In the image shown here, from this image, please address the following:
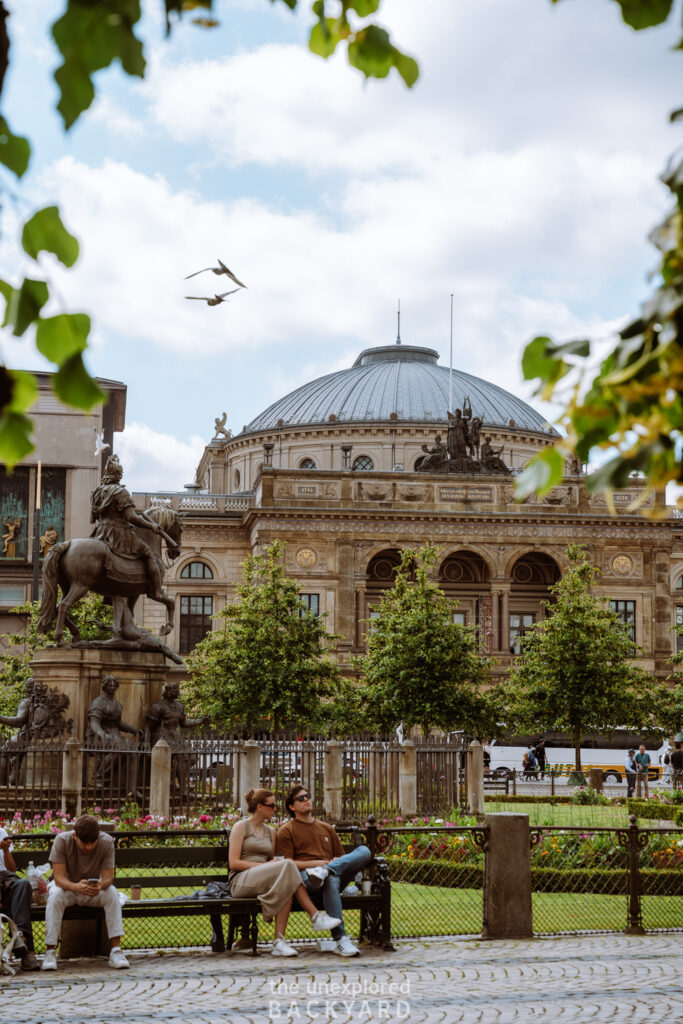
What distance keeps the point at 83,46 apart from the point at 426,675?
121 ft

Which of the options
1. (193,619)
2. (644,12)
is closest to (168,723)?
(644,12)

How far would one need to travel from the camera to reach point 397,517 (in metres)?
64.0

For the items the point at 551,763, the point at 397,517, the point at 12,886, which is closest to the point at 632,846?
the point at 12,886

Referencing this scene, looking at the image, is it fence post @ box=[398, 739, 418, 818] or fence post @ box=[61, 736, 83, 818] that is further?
fence post @ box=[398, 739, 418, 818]

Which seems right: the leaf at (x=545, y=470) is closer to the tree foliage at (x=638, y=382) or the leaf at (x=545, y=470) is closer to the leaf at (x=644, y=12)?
the tree foliage at (x=638, y=382)

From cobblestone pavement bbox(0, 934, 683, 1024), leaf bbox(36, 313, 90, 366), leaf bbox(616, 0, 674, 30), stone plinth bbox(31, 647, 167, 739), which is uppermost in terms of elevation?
leaf bbox(616, 0, 674, 30)

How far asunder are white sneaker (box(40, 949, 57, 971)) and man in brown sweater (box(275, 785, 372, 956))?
2137 mm

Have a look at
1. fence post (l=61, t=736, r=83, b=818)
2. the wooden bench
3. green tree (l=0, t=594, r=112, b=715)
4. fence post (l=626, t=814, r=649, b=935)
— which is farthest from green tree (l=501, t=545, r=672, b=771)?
the wooden bench

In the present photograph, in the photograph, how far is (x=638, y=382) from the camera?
9.09ft

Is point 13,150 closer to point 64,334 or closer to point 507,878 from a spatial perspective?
point 64,334

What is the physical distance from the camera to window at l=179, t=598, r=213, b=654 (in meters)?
67.3

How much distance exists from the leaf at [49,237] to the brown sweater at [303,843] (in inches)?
356

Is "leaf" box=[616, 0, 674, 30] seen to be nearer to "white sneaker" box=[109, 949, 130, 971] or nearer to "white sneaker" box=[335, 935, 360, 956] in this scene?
"white sneaker" box=[109, 949, 130, 971]

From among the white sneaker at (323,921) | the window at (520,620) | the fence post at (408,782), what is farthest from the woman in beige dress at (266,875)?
the window at (520,620)
